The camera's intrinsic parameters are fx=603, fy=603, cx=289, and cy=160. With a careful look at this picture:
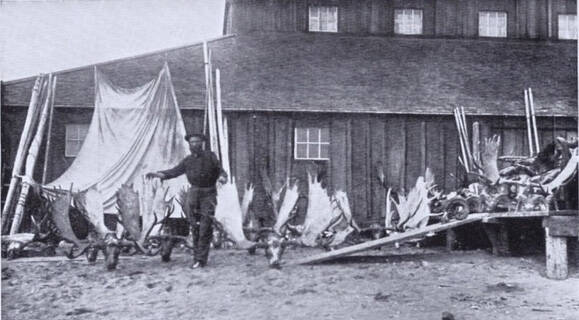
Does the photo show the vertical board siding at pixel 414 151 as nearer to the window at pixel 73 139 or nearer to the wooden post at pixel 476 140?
the wooden post at pixel 476 140

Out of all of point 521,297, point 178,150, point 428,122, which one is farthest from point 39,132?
point 521,297

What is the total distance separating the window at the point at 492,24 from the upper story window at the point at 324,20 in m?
4.54

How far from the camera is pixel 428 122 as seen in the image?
49.1 feet

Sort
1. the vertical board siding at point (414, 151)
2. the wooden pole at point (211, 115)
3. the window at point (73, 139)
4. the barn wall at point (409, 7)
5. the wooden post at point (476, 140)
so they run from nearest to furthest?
the wooden pole at point (211, 115)
the window at point (73, 139)
the wooden post at point (476, 140)
the vertical board siding at point (414, 151)
the barn wall at point (409, 7)

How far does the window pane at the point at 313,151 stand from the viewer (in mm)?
14938

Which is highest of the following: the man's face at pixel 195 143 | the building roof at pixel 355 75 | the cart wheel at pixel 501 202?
the building roof at pixel 355 75

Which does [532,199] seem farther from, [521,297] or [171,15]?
[171,15]

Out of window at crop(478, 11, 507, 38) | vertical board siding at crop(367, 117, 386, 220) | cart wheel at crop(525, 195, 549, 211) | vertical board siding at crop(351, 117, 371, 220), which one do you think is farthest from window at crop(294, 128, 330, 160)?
window at crop(478, 11, 507, 38)

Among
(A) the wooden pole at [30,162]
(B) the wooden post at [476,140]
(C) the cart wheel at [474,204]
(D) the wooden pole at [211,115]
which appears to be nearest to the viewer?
(C) the cart wheel at [474,204]

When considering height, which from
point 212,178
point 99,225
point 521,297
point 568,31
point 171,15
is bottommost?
point 521,297

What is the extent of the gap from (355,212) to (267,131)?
9.64 feet

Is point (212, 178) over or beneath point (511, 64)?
beneath

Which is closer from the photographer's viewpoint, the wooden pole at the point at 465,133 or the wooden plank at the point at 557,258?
the wooden plank at the point at 557,258

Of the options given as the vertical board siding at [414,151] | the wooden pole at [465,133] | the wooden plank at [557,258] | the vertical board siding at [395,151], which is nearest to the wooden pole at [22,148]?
the vertical board siding at [395,151]
